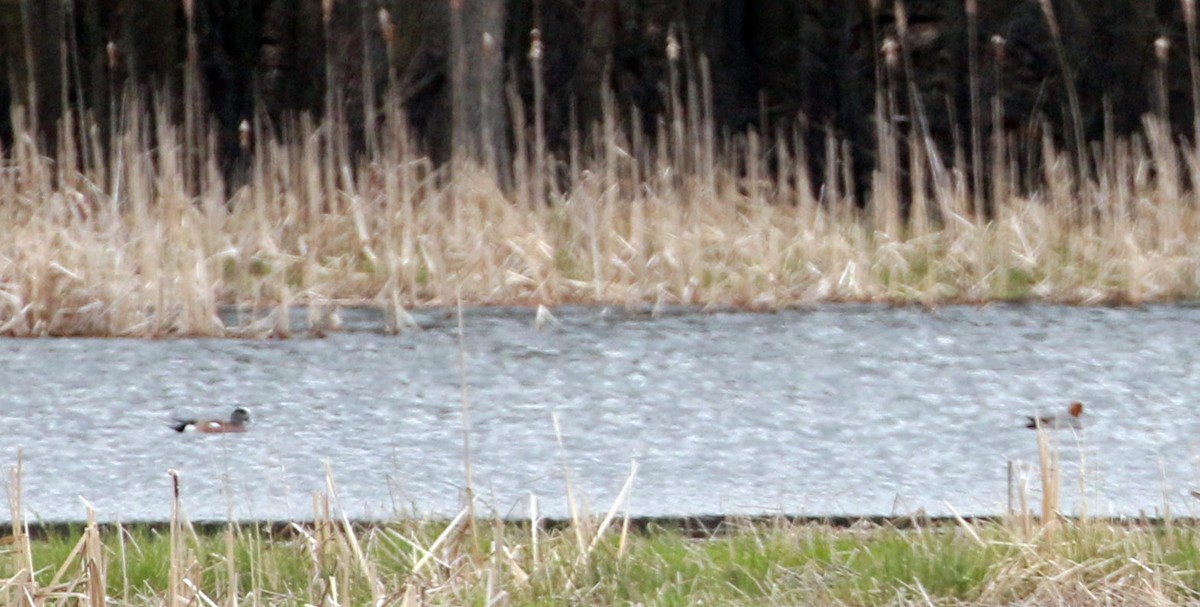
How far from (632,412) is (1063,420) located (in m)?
0.87

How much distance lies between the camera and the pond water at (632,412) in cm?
318

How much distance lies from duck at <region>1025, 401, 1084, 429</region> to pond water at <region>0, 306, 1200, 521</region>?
28mm

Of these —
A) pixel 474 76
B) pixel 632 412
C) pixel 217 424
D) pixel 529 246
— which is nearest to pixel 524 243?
pixel 529 246

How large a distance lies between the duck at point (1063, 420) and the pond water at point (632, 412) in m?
0.03

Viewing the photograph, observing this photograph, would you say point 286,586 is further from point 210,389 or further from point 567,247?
point 567,247

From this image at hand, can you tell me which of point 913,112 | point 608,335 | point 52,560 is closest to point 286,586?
point 52,560

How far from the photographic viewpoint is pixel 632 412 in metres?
3.83

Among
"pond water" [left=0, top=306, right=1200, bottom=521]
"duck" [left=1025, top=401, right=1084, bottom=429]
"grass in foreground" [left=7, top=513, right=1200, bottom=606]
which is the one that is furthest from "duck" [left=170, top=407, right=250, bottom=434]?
"duck" [left=1025, top=401, right=1084, bottom=429]

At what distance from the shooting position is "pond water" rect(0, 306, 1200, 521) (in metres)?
3.18

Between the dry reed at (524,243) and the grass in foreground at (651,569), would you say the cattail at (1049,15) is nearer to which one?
the dry reed at (524,243)

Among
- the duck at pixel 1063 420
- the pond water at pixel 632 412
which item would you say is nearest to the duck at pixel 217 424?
the pond water at pixel 632 412

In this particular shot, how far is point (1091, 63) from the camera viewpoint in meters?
7.83

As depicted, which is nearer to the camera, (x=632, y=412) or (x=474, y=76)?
(x=632, y=412)

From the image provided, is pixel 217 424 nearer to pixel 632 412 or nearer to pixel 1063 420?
pixel 632 412
